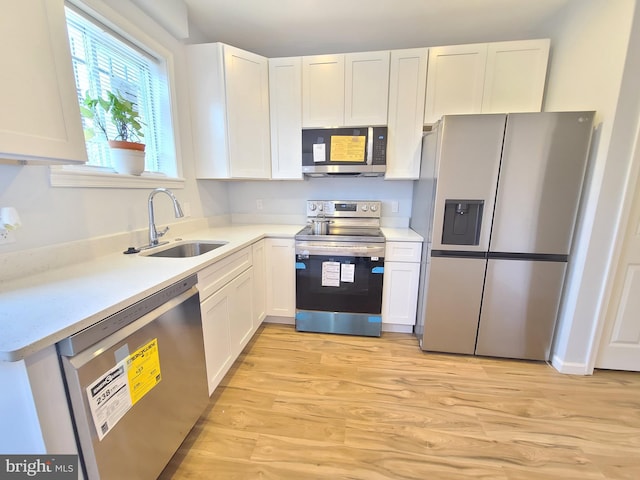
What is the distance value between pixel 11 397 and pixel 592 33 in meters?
3.25

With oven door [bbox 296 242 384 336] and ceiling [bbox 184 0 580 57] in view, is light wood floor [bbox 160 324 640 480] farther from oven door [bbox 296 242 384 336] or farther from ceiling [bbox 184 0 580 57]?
ceiling [bbox 184 0 580 57]

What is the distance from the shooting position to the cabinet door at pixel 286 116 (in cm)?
227

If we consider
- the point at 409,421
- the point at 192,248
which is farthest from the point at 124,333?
the point at 409,421

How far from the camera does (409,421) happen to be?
1.45 meters

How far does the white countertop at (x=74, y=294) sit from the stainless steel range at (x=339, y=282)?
85 cm

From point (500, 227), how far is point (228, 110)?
2.30 m

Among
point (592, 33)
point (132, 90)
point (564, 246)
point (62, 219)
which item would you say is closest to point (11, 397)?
point (62, 219)

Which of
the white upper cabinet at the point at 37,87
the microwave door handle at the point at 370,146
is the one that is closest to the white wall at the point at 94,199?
the white upper cabinet at the point at 37,87

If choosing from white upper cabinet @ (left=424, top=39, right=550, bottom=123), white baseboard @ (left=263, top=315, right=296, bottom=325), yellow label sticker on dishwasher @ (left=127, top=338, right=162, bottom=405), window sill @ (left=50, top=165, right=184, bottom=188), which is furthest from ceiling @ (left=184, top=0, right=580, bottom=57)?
white baseboard @ (left=263, top=315, right=296, bottom=325)

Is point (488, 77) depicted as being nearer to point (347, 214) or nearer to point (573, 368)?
point (347, 214)

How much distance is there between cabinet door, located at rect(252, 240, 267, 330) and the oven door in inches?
12.2

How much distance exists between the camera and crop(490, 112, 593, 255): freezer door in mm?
1644

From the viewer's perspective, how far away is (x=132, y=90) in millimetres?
1748

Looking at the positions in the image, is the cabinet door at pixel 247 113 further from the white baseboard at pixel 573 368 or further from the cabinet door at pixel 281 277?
the white baseboard at pixel 573 368
